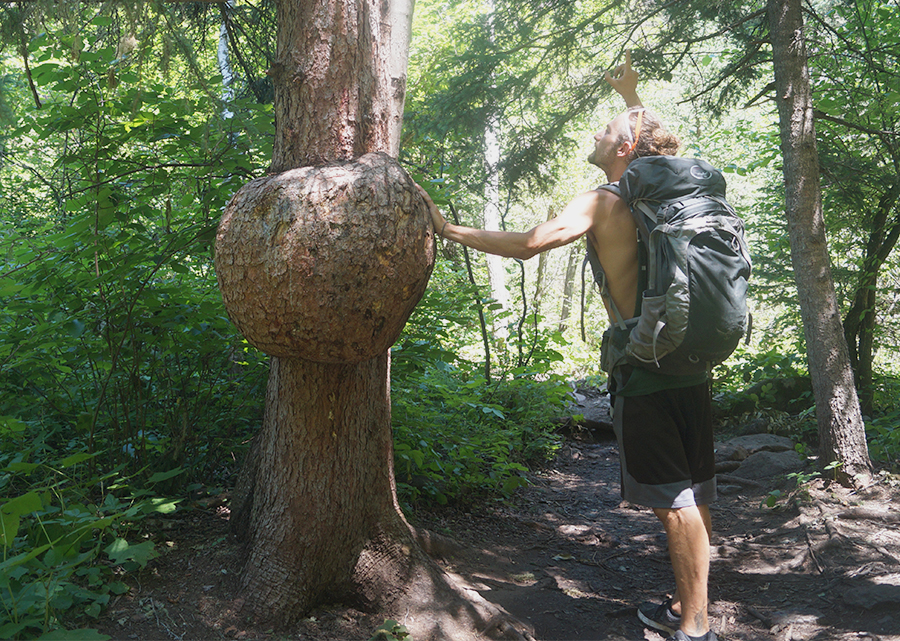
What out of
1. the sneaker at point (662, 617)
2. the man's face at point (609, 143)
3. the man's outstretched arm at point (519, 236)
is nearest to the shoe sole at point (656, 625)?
the sneaker at point (662, 617)

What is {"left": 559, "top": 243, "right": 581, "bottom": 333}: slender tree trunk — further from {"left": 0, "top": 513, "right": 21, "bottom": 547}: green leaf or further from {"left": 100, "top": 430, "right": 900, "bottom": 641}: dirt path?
{"left": 0, "top": 513, "right": 21, "bottom": 547}: green leaf

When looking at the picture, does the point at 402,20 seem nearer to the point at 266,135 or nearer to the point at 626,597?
the point at 266,135

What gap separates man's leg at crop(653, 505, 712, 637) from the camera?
110 inches

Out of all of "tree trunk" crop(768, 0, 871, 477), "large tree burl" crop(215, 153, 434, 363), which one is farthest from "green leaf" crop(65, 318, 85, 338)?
"tree trunk" crop(768, 0, 871, 477)

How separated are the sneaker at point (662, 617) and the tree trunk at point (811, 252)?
8.81 ft

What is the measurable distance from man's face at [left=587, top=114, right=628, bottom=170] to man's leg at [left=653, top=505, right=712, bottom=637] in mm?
1762

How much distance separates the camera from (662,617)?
306cm

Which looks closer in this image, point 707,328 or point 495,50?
point 707,328

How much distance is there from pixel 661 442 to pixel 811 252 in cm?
323

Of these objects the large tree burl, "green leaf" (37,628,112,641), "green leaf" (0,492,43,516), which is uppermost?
the large tree burl

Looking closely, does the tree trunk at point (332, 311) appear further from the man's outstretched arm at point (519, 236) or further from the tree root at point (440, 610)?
the man's outstretched arm at point (519, 236)

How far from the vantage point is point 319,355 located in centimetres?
224

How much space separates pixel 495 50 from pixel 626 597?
6280 millimetres

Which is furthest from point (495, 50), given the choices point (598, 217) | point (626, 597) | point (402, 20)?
point (626, 597)
